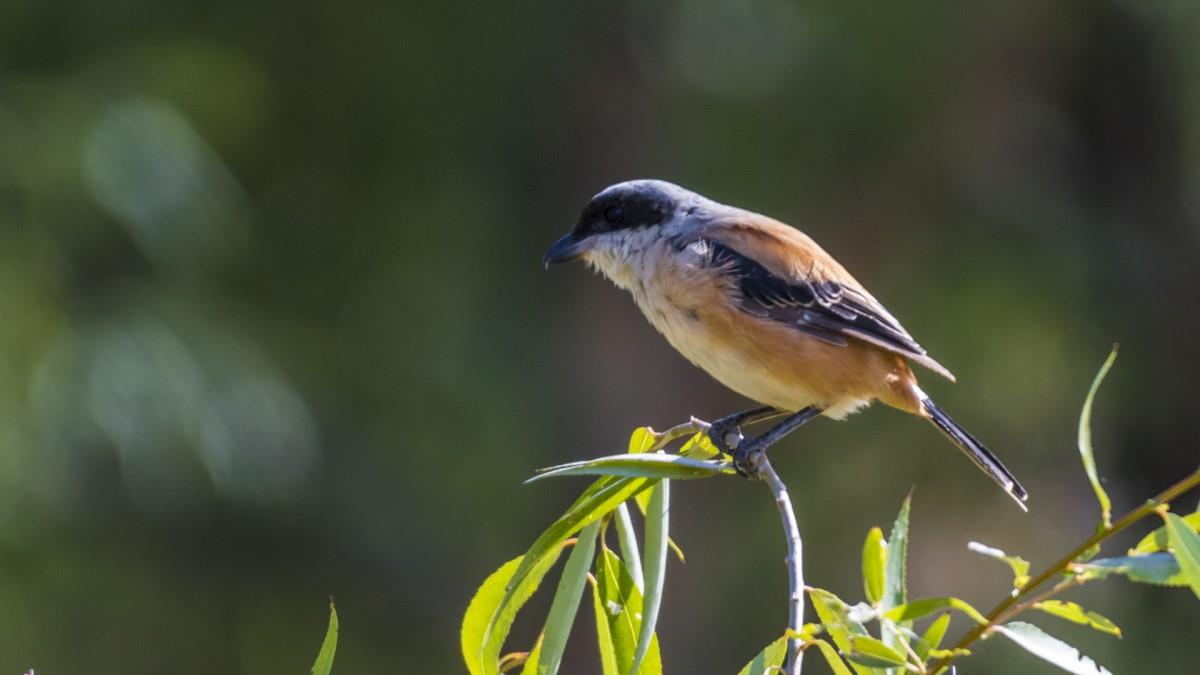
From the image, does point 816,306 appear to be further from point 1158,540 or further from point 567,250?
point 1158,540

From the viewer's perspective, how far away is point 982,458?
295 centimetres

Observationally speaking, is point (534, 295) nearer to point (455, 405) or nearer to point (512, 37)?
point (455, 405)

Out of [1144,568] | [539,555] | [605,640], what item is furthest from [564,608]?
[1144,568]

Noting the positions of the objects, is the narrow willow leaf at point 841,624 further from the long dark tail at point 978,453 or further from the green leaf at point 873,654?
the long dark tail at point 978,453

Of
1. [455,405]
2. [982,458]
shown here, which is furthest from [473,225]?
[982,458]

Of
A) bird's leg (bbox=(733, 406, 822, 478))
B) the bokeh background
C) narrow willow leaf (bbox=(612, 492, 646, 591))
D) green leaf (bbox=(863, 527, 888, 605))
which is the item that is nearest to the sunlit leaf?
narrow willow leaf (bbox=(612, 492, 646, 591))

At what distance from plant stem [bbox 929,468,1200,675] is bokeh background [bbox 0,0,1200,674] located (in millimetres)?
5129

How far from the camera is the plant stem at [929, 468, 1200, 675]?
1417mm

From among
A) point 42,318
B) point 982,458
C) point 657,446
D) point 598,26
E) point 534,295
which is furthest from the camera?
point 534,295

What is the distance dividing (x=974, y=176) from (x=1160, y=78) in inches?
41.6

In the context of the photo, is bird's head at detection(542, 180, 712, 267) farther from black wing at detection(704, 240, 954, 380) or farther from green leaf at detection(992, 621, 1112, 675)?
green leaf at detection(992, 621, 1112, 675)

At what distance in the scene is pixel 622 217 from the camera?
3.55 meters

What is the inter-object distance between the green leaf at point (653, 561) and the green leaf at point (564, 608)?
0.09 m

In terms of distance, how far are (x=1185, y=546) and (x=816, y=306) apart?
168 centimetres
